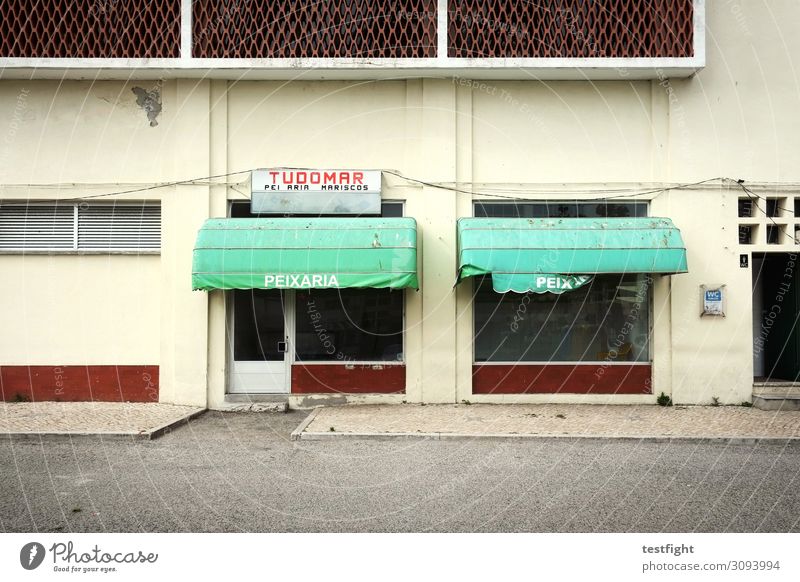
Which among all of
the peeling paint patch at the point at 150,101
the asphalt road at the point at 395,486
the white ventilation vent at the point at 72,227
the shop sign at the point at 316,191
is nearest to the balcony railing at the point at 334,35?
the peeling paint patch at the point at 150,101

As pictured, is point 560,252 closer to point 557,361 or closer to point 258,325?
point 557,361

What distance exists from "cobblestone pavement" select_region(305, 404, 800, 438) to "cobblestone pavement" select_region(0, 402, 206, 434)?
251cm

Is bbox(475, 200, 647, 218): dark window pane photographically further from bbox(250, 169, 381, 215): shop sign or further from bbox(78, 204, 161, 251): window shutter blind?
bbox(78, 204, 161, 251): window shutter blind

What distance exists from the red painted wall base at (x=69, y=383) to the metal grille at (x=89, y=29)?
5550 mm

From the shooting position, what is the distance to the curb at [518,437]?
923 centimetres

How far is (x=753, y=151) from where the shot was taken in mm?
12367

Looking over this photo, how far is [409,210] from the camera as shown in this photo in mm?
12383

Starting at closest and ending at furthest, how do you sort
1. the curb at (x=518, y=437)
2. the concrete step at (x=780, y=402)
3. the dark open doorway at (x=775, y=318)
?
the curb at (x=518, y=437), the concrete step at (x=780, y=402), the dark open doorway at (x=775, y=318)

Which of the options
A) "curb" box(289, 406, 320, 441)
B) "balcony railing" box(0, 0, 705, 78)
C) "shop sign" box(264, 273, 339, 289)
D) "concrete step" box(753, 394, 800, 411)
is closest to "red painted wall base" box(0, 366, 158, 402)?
"shop sign" box(264, 273, 339, 289)

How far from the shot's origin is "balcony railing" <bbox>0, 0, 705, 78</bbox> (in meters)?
11.9

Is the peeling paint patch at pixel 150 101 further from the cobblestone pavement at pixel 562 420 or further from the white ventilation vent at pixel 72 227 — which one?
the cobblestone pavement at pixel 562 420

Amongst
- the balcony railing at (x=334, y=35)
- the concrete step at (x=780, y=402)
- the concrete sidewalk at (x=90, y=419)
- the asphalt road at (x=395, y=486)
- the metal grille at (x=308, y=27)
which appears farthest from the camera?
the metal grille at (x=308, y=27)

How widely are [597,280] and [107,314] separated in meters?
8.91

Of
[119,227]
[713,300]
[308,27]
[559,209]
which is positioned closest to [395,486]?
[559,209]
